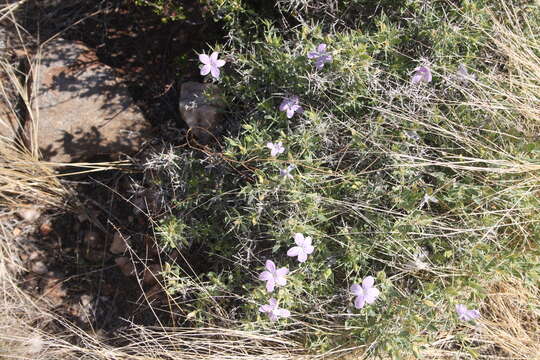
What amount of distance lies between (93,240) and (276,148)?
5.71 ft

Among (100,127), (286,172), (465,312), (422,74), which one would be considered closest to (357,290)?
(465,312)

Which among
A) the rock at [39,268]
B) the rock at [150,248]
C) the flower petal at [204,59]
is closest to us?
the flower petal at [204,59]

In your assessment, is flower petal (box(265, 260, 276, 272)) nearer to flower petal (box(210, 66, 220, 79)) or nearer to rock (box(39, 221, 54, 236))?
flower petal (box(210, 66, 220, 79))

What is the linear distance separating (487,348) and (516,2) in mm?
1924

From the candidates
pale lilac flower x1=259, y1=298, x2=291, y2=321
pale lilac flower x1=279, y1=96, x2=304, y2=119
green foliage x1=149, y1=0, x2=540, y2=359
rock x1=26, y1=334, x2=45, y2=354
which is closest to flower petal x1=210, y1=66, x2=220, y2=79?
green foliage x1=149, y1=0, x2=540, y2=359

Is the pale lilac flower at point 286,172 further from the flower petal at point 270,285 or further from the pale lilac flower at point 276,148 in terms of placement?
the flower petal at point 270,285

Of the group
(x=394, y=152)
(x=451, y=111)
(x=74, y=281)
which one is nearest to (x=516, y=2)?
(x=451, y=111)

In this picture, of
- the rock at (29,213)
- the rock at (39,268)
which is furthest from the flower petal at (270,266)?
the rock at (29,213)

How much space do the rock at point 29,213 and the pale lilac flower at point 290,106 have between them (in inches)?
81.3

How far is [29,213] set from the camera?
3521 millimetres

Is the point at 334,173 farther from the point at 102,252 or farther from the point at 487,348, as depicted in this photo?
the point at 102,252

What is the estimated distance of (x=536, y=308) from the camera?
2590 millimetres

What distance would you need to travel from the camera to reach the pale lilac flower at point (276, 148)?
2342 mm

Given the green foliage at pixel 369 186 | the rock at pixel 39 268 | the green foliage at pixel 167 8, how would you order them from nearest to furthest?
1. the green foliage at pixel 369 186
2. the green foliage at pixel 167 8
3. the rock at pixel 39 268
